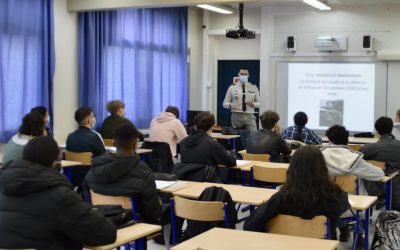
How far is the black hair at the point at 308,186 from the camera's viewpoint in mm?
3002

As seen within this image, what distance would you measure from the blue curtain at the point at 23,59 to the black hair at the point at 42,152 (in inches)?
169

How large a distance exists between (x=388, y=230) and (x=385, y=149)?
1618 millimetres

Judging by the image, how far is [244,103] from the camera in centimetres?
961

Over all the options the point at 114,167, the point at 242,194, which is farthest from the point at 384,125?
the point at 114,167

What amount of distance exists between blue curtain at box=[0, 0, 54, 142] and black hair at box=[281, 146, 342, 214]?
4.57 metres

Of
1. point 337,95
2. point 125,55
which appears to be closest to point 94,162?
point 125,55

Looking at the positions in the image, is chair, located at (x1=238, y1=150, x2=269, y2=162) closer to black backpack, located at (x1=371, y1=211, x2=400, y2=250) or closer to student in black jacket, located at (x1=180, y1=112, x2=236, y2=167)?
student in black jacket, located at (x1=180, y1=112, x2=236, y2=167)

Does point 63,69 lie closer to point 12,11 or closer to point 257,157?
point 12,11

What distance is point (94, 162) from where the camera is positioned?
366cm

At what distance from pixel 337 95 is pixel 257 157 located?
189 inches

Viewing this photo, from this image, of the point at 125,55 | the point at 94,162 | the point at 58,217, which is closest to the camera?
the point at 58,217

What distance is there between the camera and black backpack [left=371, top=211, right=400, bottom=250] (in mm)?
4086

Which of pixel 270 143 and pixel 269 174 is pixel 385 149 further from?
pixel 269 174

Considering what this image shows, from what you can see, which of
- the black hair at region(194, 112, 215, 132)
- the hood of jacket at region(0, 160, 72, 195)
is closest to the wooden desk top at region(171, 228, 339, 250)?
the hood of jacket at region(0, 160, 72, 195)
